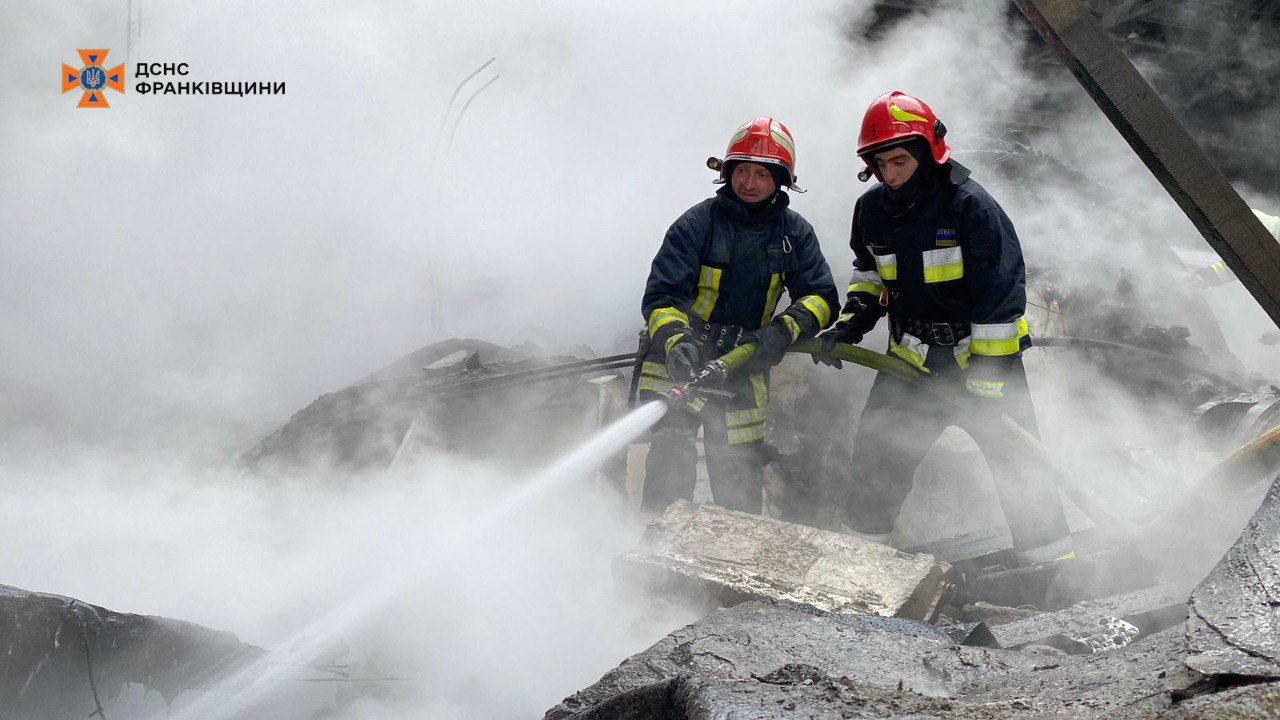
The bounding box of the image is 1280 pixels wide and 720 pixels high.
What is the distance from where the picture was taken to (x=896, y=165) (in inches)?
140

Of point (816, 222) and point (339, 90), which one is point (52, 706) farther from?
point (339, 90)

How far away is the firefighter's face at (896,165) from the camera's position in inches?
139

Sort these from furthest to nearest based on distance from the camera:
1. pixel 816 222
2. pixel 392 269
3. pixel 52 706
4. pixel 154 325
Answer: pixel 392 269, pixel 154 325, pixel 816 222, pixel 52 706

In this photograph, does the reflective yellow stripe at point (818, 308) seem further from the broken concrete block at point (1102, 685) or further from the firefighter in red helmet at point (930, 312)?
the broken concrete block at point (1102, 685)

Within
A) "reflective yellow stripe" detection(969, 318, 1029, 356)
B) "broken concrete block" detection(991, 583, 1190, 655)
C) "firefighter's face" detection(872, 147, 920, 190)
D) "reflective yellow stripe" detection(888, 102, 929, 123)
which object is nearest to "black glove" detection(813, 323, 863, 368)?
"reflective yellow stripe" detection(969, 318, 1029, 356)

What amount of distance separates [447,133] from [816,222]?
3.46 meters

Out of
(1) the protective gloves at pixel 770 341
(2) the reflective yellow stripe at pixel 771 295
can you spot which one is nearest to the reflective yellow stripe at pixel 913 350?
(1) the protective gloves at pixel 770 341

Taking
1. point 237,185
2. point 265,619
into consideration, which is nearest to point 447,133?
point 237,185

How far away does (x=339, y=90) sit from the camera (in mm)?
7402

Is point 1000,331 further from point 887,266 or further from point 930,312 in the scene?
point 887,266

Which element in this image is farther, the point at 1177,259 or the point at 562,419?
the point at 1177,259

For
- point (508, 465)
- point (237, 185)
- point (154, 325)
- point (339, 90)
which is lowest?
point (508, 465)

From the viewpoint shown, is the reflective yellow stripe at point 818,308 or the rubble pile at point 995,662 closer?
the rubble pile at point 995,662

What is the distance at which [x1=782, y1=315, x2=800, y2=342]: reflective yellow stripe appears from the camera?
13.0 feet
